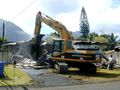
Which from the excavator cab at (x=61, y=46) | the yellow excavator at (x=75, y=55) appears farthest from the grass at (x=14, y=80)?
the excavator cab at (x=61, y=46)

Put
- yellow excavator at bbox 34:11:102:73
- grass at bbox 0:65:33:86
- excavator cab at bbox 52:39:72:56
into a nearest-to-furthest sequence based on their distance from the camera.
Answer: grass at bbox 0:65:33:86, yellow excavator at bbox 34:11:102:73, excavator cab at bbox 52:39:72:56

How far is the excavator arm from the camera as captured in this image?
120 ft

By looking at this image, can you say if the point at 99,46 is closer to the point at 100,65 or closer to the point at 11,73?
the point at 100,65

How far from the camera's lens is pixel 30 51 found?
41438 millimetres

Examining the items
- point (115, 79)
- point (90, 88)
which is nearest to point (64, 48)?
point (115, 79)

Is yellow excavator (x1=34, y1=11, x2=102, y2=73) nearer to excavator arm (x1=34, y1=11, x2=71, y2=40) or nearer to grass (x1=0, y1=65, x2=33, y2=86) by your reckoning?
excavator arm (x1=34, y1=11, x2=71, y2=40)

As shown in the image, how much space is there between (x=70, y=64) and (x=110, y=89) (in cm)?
1236

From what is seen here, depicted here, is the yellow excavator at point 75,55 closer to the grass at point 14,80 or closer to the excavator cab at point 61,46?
the excavator cab at point 61,46

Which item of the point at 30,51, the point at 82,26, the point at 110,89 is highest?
the point at 82,26

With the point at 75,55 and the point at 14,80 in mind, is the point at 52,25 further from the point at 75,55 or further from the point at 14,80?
the point at 14,80

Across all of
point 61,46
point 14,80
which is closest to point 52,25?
point 61,46

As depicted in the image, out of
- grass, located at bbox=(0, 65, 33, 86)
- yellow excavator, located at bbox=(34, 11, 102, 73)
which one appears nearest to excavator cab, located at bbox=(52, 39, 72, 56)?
yellow excavator, located at bbox=(34, 11, 102, 73)

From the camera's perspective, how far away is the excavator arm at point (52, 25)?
36.5 meters

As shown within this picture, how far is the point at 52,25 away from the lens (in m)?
38.0
